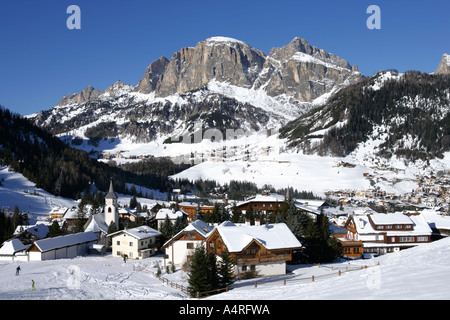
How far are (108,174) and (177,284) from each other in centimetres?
15642

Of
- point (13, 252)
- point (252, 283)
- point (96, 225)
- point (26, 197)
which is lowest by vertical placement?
point (252, 283)

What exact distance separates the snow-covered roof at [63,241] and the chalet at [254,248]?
26.6 m

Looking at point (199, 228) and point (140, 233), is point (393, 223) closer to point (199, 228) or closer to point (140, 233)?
point (199, 228)

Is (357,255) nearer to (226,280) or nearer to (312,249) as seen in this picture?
(312,249)

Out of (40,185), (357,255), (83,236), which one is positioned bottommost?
(357,255)

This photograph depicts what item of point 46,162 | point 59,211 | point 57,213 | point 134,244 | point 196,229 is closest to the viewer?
point 196,229

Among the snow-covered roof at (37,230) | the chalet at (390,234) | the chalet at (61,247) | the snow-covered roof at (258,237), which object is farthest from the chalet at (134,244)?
the chalet at (390,234)

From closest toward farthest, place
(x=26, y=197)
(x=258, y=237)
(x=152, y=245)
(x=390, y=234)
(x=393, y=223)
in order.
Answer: (x=258, y=237)
(x=152, y=245)
(x=390, y=234)
(x=393, y=223)
(x=26, y=197)

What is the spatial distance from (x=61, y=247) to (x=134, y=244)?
429 inches

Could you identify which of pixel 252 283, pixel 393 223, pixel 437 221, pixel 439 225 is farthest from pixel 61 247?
pixel 437 221

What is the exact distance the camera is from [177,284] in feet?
119

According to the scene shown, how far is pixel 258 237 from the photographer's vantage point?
43812 millimetres
